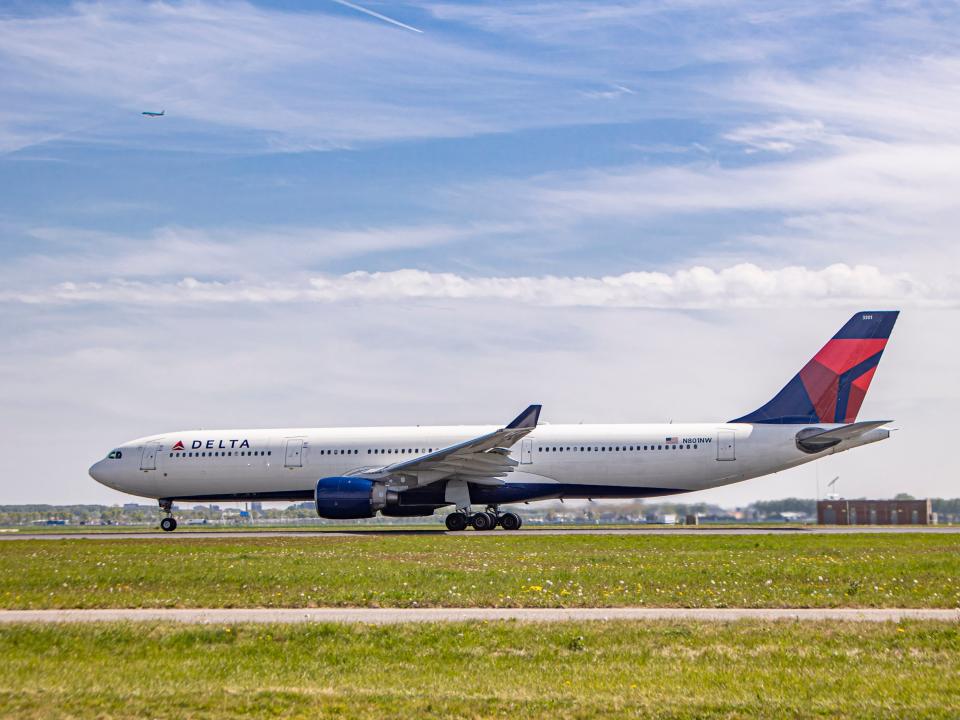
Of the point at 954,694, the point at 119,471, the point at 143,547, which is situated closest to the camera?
the point at 954,694

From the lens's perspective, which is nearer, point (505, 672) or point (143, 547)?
point (505, 672)

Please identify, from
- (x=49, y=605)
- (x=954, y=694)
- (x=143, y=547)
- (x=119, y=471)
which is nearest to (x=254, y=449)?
(x=119, y=471)

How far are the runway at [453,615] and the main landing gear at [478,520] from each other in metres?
23.4

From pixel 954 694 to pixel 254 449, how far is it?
34647mm

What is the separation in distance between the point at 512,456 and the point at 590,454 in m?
2.81

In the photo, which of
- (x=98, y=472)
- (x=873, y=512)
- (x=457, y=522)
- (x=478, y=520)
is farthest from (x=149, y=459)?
(x=873, y=512)

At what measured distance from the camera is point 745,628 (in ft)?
41.0

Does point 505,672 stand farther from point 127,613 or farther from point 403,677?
point 127,613

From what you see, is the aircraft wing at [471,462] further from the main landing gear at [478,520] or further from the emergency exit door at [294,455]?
the emergency exit door at [294,455]

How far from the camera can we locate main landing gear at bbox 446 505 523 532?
3853cm

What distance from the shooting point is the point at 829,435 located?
119ft

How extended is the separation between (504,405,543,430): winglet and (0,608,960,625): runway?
20092 mm

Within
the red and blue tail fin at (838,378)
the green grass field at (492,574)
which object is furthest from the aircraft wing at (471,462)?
the red and blue tail fin at (838,378)

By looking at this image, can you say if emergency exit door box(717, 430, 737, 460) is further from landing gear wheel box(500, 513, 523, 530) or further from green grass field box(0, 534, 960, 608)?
green grass field box(0, 534, 960, 608)
